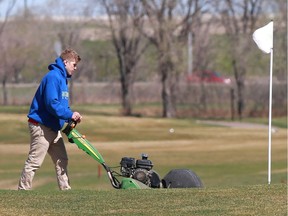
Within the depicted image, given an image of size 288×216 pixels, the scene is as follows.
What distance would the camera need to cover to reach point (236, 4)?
211ft

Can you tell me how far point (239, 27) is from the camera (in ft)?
213

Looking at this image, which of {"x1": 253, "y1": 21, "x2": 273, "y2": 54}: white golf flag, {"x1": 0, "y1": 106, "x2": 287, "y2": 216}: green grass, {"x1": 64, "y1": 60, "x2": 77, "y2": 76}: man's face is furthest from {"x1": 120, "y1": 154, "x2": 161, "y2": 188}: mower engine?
{"x1": 253, "y1": 21, "x2": 273, "y2": 54}: white golf flag

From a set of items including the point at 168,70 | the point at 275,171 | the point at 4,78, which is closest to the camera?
the point at 275,171

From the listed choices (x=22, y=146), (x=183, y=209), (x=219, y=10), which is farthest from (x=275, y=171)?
(x=219, y=10)

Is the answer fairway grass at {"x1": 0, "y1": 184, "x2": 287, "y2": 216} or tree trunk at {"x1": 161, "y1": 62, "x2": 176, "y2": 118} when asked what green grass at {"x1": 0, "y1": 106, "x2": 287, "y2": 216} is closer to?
fairway grass at {"x1": 0, "y1": 184, "x2": 287, "y2": 216}

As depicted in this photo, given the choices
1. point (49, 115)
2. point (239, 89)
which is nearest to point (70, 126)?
point (49, 115)

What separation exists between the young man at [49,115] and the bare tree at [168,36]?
46.2m

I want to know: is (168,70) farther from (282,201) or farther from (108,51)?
(282,201)

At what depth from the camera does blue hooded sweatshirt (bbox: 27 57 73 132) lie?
12000 mm

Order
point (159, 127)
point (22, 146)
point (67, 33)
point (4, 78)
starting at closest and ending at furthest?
point (22, 146)
point (159, 127)
point (4, 78)
point (67, 33)

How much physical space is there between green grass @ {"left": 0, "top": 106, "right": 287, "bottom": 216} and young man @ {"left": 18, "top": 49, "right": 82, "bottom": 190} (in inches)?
12.9

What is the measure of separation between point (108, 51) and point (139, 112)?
494 inches

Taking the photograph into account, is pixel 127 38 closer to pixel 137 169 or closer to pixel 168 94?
pixel 168 94

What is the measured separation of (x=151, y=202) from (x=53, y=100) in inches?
88.3
